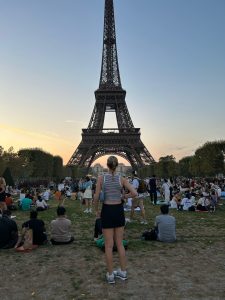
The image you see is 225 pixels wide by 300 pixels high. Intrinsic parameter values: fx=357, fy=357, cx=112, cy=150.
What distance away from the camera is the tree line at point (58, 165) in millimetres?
53250

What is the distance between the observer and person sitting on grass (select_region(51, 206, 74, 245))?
10.2 meters

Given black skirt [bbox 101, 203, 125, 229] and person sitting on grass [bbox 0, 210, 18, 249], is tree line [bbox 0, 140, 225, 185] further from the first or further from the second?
black skirt [bbox 101, 203, 125, 229]

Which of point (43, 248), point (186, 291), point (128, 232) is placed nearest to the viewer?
point (186, 291)

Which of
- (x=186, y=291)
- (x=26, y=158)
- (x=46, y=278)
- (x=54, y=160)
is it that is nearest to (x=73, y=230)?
(x=46, y=278)

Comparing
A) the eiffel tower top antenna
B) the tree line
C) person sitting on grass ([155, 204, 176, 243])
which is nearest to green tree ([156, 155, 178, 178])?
the tree line

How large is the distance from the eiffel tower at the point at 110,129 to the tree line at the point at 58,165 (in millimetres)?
3313

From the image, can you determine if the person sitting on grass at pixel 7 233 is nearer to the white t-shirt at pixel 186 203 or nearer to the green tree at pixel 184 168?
the white t-shirt at pixel 186 203

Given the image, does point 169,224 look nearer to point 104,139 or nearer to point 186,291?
point 186,291

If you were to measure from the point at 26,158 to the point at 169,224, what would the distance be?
50.2 m

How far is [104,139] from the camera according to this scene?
8294 cm

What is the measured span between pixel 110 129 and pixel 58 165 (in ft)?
58.5

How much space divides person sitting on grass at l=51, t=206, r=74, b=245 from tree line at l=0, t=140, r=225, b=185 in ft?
108

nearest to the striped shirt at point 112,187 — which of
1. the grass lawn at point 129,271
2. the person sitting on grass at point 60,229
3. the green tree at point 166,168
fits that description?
the grass lawn at point 129,271

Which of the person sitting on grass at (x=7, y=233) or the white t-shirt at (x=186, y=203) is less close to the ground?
the white t-shirt at (x=186, y=203)
